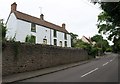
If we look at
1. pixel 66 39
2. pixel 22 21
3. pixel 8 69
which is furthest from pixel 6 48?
pixel 66 39

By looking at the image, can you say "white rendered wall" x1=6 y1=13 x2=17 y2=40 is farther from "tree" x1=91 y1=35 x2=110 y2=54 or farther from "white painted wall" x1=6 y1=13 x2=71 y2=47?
"tree" x1=91 y1=35 x2=110 y2=54

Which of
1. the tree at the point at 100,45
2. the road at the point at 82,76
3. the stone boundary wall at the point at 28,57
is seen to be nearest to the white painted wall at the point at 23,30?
the stone boundary wall at the point at 28,57

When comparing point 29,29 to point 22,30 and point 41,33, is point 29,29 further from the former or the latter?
point 41,33

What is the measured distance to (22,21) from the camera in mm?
38438

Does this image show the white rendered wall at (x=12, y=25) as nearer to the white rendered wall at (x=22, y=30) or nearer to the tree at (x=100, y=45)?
the white rendered wall at (x=22, y=30)

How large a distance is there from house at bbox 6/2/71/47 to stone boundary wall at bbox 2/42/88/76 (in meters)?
8.41

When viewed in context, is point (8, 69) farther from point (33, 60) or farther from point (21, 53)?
point (33, 60)

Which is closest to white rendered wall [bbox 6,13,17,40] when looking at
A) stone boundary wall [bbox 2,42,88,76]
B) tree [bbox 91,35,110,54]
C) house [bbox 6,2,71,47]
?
house [bbox 6,2,71,47]

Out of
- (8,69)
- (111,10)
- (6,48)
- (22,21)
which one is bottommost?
(8,69)

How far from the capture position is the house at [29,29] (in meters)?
37.7

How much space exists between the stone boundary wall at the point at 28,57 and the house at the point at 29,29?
331 inches

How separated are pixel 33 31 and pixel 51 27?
7.24 m

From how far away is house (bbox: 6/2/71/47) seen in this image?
3767 centimetres

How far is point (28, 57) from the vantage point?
20.7m
